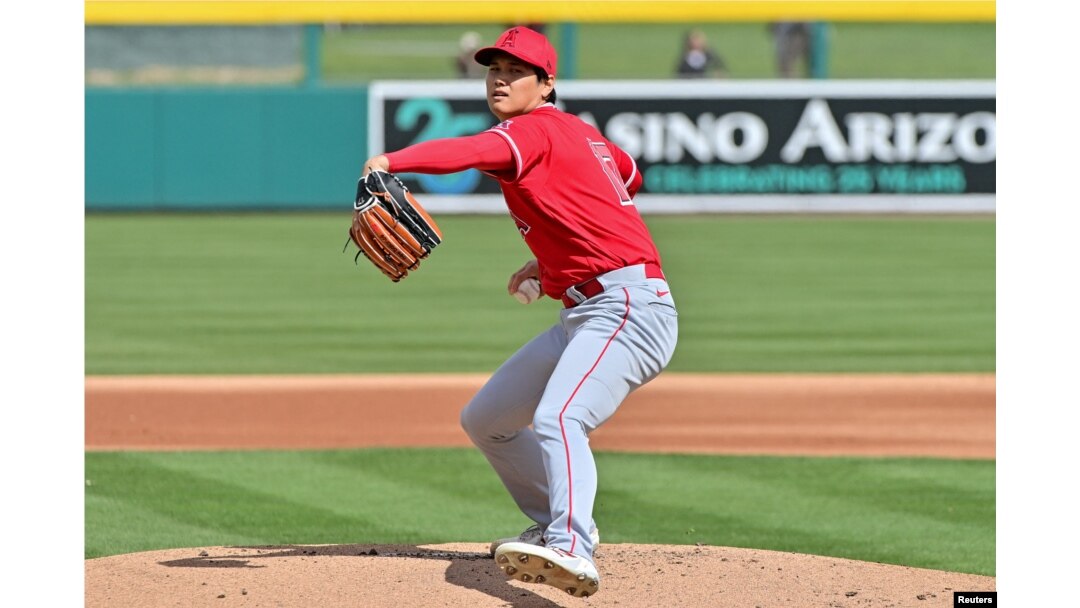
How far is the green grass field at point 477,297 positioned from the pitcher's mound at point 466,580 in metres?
5.25

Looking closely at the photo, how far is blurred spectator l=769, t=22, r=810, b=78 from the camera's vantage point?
73.0 feet

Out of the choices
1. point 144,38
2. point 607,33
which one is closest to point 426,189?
point 144,38

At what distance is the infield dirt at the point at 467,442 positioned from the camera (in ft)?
16.1

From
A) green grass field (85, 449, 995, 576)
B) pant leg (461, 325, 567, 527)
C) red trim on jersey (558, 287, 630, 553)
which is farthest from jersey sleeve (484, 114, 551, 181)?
green grass field (85, 449, 995, 576)

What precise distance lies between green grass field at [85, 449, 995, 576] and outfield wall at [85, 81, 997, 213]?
1097cm

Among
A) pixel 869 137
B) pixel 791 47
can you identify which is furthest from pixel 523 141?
pixel 791 47

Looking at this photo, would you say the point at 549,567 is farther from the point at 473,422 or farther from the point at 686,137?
the point at 686,137

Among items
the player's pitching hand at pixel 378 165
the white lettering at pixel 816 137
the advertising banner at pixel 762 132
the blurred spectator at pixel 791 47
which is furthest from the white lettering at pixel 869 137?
the player's pitching hand at pixel 378 165

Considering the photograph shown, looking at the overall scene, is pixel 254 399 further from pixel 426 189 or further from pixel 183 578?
pixel 426 189

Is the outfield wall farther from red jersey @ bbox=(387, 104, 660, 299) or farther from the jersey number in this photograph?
red jersey @ bbox=(387, 104, 660, 299)

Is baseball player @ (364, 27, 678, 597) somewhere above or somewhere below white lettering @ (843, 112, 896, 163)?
below

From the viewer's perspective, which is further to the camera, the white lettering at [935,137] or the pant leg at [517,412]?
the white lettering at [935,137]

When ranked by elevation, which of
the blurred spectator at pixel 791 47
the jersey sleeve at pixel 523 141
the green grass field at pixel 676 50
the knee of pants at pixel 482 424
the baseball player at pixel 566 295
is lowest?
the knee of pants at pixel 482 424

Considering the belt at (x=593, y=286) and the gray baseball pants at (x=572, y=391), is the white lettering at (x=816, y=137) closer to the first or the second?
the gray baseball pants at (x=572, y=391)
